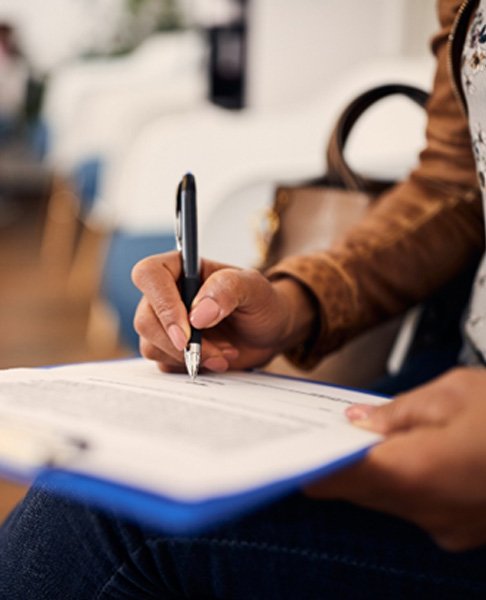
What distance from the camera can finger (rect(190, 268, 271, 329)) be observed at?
536 millimetres

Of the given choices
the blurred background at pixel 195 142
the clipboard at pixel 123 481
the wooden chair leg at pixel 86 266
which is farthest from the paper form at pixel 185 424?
the wooden chair leg at pixel 86 266

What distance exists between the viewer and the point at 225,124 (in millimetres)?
1920

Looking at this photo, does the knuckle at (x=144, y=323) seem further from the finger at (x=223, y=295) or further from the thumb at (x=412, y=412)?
the thumb at (x=412, y=412)

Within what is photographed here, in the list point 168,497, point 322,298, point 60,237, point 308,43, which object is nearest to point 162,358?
point 322,298

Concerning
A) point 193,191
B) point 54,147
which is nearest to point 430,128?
point 193,191

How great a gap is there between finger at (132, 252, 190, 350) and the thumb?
149 millimetres

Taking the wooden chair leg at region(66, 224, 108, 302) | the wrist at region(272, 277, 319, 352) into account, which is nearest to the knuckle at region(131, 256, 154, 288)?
the wrist at region(272, 277, 319, 352)

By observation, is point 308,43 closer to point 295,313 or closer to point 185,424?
point 295,313

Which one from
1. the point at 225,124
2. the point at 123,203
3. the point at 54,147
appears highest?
the point at 225,124

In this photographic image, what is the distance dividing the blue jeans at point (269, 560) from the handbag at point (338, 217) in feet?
1.11

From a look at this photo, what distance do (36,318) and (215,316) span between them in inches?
85.9

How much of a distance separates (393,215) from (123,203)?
4.28 feet

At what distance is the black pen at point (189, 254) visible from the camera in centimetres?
54

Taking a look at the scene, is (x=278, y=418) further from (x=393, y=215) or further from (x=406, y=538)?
(x=393, y=215)
